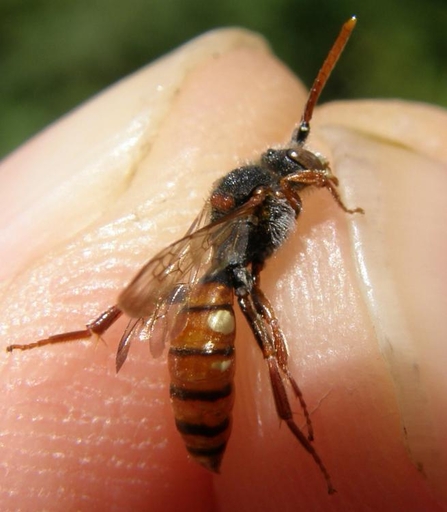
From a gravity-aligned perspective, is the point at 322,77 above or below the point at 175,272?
above

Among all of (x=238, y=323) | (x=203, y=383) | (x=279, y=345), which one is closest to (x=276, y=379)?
(x=279, y=345)

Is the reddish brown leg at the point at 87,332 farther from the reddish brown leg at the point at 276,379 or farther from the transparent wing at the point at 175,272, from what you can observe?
the reddish brown leg at the point at 276,379

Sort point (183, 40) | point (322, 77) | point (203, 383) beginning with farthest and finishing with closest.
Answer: point (183, 40), point (322, 77), point (203, 383)

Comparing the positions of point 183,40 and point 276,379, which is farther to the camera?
point 183,40

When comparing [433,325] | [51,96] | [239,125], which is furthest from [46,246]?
[51,96]

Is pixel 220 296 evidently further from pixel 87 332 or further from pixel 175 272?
pixel 87 332

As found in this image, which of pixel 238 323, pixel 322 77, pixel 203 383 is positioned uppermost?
pixel 322 77

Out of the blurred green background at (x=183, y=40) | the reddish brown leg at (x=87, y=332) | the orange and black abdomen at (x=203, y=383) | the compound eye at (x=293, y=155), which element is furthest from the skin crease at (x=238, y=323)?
the blurred green background at (x=183, y=40)

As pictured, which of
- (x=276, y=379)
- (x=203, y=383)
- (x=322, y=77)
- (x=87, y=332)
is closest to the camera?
(x=203, y=383)

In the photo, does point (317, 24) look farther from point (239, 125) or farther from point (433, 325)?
point (433, 325)
